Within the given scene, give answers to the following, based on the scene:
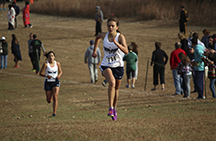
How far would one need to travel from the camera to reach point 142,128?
8055 millimetres

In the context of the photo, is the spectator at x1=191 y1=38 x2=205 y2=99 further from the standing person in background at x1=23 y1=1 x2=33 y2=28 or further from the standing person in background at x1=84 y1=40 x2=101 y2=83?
the standing person in background at x1=23 y1=1 x2=33 y2=28

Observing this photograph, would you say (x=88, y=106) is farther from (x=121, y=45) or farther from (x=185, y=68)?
(x=121, y=45)

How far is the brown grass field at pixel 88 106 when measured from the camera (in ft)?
25.3

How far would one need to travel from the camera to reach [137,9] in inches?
1481

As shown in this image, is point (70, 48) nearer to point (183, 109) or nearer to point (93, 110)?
point (93, 110)

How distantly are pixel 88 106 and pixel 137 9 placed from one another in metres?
26.4

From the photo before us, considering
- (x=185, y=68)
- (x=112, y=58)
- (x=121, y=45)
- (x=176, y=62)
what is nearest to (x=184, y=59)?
(x=185, y=68)

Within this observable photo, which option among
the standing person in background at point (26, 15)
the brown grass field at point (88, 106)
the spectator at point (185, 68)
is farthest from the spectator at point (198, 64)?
the standing person in background at point (26, 15)

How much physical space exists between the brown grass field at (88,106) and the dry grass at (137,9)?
4346mm

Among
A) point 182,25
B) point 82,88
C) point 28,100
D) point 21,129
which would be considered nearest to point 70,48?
point 182,25

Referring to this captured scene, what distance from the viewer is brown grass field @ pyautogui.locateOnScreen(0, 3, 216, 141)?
25.3 feet

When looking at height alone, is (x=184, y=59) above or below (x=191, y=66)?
above

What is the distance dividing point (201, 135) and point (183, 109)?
361cm

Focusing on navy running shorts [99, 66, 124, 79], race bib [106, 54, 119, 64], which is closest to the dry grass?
navy running shorts [99, 66, 124, 79]
